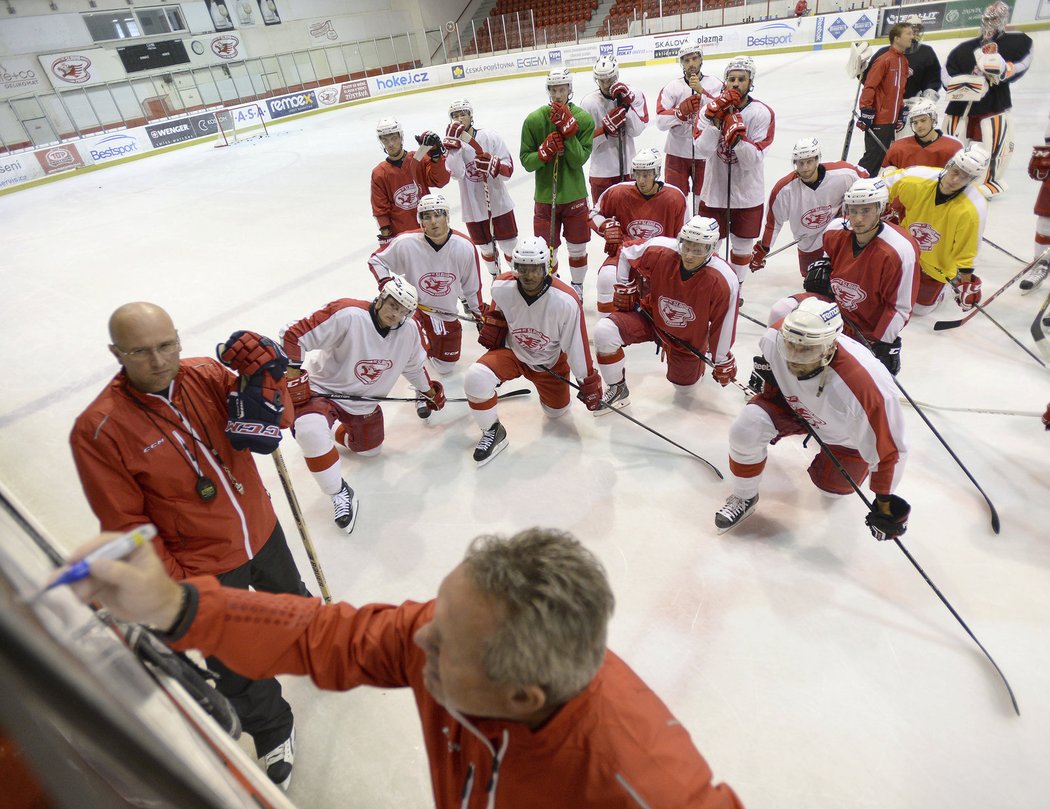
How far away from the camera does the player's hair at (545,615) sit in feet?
2.84

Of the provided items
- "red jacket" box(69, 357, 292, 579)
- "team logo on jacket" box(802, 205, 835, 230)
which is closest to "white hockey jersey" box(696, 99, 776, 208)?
"team logo on jacket" box(802, 205, 835, 230)

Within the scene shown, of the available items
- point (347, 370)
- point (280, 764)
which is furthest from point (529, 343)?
point (280, 764)

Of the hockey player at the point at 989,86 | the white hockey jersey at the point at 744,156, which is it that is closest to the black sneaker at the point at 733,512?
the white hockey jersey at the point at 744,156

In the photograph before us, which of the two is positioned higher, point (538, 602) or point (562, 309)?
point (538, 602)

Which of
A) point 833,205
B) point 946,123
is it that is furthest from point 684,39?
point 833,205

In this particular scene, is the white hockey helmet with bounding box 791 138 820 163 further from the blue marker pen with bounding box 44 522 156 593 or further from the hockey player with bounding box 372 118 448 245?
the blue marker pen with bounding box 44 522 156 593

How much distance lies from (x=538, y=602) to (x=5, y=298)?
8891 mm

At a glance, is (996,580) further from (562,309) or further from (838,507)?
(562,309)

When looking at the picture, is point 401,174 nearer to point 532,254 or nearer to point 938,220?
point 532,254

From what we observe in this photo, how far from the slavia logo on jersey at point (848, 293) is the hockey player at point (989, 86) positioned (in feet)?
9.49

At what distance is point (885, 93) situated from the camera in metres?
5.86

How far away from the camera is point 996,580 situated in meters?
2.56

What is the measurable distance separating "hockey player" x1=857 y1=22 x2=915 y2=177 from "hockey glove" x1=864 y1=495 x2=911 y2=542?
510cm

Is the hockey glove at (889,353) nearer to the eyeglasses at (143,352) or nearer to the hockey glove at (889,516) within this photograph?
the hockey glove at (889,516)
